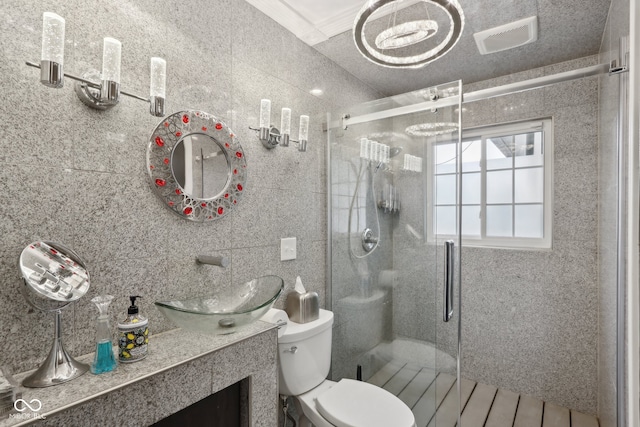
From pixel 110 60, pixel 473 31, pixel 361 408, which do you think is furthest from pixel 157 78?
pixel 473 31

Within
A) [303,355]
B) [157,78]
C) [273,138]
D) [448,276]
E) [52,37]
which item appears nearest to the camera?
[52,37]

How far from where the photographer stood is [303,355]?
1.66 metres

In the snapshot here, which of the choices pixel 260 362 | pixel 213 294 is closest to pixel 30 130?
pixel 213 294

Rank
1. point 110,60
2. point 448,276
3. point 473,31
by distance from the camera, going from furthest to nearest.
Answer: point 473,31
point 448,276
point 110,60

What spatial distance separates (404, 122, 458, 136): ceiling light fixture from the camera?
1854mm

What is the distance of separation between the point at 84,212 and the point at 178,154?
0.41 m

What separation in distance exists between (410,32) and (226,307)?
1423mm

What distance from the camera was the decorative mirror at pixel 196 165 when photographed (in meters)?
1.32

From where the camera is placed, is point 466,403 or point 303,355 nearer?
point 303,355

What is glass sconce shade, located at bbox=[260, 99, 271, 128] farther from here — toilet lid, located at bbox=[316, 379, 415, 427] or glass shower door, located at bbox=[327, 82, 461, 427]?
toilet lid, located at bbox=[316, 379, 415, 427]

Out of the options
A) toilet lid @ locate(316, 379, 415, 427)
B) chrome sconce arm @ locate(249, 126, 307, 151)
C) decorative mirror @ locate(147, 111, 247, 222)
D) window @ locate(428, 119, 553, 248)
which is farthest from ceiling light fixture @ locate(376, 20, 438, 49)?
toilet lid @ locate(316, 379, 415, 427)

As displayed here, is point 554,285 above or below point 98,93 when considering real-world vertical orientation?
below

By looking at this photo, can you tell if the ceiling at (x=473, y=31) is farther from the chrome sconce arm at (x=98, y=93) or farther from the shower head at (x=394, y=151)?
the chrome sconce arm at (x=98, y=93)

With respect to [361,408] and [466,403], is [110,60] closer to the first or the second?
[361,408]
